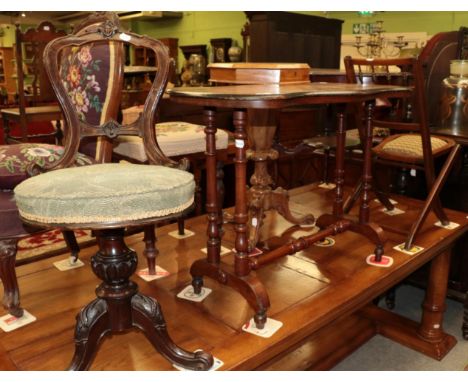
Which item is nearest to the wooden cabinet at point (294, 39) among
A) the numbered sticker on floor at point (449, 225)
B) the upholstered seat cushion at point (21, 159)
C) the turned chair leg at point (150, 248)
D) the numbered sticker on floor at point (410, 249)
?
the numbered sticker on floor at point (449, 225)

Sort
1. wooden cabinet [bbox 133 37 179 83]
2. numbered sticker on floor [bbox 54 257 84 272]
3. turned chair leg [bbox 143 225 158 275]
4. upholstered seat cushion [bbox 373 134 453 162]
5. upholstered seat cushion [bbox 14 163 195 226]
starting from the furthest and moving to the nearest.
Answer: wooden cabinet [bbox 133 37 179 83]
upholstered seat cushion [bbox 373 134 453 162]
numbered sticker on floor [bbox 54 257 84 272]
turned chair leg [bbox 143 225 158 275]
upholstered seat cushion [bbox 14 163 195 226]

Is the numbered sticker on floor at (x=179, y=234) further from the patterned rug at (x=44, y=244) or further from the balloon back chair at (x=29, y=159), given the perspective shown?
the patterned rug at (x=44, y=244)

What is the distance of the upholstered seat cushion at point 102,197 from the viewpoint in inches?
40.3

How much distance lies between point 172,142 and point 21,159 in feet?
2.83

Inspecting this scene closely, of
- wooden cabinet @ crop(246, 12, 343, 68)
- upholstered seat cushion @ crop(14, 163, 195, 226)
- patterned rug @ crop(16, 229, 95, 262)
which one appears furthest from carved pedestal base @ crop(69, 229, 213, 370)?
wooden cabinet @ crop(246, 12, 343, 68)

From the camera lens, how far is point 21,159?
1530mm

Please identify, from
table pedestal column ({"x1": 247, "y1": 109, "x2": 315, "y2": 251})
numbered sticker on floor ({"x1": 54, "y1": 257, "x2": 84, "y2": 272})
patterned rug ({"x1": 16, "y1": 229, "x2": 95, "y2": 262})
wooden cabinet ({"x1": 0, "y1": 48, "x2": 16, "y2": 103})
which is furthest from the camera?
wooden cabinet ({"x1": 0, "y1": 48, "x2": 16, "y2": 103})

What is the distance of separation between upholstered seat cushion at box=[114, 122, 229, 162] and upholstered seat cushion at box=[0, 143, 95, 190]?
52cm

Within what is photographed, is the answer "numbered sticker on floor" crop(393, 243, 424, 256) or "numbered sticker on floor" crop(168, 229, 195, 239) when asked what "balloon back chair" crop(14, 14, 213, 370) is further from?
"numbered sticker on floor" crop(393, 243, 424, 256)

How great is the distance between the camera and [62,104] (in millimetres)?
1482

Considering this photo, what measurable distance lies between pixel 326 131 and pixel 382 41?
285 cm

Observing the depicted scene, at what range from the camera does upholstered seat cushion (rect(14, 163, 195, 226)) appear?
3.35ft

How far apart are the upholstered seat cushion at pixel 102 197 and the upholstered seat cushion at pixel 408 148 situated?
129cm

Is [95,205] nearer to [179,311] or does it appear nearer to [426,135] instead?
[179,311]
